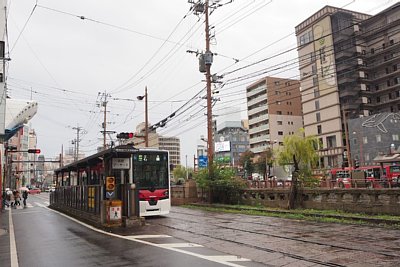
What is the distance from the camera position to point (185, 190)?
2878 cm

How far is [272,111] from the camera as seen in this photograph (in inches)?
3600

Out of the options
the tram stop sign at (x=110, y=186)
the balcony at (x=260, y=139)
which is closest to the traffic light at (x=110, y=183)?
the tram stop sign at (x=110, y=186)

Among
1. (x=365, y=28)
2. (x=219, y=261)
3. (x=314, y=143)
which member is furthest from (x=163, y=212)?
(x=365, y=28)

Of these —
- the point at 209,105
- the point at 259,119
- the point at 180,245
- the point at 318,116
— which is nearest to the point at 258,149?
the point at 259,119

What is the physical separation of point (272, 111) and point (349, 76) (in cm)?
2581

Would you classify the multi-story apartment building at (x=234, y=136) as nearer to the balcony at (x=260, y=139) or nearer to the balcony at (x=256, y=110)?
the balcony at (x=260, y=139)

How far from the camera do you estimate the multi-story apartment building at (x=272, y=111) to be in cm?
9088

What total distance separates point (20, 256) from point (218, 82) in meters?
18.8

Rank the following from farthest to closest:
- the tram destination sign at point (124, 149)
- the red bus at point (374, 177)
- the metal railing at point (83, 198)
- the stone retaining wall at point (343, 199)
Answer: the red bus at point (374, 177)
the metal railing at point (83, 198)
the stone retaining wall at point (343, 199)
the tram destination sign at point (124, 149)

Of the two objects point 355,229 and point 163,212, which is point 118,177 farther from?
point 355,229

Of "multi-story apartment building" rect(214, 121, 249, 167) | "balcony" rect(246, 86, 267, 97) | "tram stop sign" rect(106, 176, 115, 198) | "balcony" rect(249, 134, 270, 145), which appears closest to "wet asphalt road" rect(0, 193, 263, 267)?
"tram stop sign" rect(106, 176, 115, 198)

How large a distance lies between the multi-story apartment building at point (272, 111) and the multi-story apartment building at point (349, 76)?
1892cm

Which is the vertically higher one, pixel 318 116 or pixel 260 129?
pixel 260 129

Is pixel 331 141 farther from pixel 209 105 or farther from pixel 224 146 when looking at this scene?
pixel 209 105
